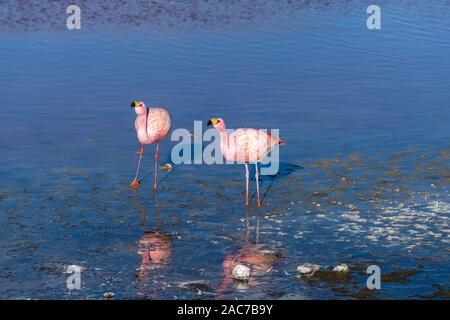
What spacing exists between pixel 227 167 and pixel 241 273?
4866 mm

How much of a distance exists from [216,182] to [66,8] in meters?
13.8

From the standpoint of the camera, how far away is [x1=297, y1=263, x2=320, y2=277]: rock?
11734mm

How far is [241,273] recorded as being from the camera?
11539 mm

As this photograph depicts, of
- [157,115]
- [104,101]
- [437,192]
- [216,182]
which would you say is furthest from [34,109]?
[437,192]

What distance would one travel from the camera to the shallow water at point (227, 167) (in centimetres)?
1202

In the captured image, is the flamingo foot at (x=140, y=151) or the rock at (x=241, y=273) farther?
the flamingo foot at (x=140, y=151)

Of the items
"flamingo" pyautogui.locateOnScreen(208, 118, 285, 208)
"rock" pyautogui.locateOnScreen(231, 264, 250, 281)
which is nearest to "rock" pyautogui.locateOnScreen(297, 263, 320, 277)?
"rock" pyautogui.locateOnScreen(231, 264, 250, 281)

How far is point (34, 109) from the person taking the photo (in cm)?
1934

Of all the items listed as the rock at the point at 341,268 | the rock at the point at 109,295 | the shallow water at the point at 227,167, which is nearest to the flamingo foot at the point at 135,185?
the shallow water at the point at 227,167

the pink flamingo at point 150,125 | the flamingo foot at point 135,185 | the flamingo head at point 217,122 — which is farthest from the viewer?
the pink flamingo at point 150,125

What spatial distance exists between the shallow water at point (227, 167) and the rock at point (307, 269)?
0.48 ft

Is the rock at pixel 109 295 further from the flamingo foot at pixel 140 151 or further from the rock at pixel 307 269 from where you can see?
the flamingo foot at pixel 140 151

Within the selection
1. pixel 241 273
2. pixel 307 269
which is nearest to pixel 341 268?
pixel 307 269

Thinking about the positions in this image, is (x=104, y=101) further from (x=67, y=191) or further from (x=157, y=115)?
(x=67, y=191)
